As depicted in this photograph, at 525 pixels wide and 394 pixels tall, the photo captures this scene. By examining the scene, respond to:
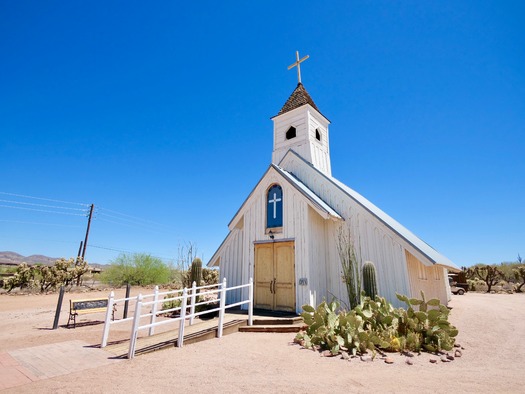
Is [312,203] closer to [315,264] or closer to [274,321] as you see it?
[315,264]

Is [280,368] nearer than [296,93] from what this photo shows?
Yes

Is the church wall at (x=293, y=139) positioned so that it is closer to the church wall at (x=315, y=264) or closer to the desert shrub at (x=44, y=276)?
the church wall at (x=315, y=264)

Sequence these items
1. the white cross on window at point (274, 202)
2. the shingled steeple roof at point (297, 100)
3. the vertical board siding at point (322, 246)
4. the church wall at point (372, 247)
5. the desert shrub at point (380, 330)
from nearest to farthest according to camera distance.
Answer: the desert shrub at point (380, 330)
the church wall at point (372, 247)
the vertical board siding at point (322, 246)
the white cross on window at point (274, 202)
the shingled steeple roof at point (297, 100)

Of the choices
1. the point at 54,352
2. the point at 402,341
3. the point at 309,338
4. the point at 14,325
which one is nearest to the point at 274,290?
the point at 309,338

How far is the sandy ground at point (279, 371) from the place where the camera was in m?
3.97

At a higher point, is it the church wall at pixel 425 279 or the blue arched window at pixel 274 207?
the blue arched window at pixel 274 207

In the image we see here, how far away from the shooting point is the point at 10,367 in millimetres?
4711

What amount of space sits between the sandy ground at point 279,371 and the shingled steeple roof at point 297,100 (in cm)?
1096

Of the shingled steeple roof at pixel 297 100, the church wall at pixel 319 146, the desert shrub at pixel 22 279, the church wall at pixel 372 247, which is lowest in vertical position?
the desert shrub at pixel 22 279

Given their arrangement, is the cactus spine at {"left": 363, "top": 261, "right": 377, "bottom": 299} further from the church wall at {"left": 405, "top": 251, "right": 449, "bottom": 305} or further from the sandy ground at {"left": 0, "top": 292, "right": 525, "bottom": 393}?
the sandy ground at {"left": 0, "top": 292, "right": 525, "bottom": 393}

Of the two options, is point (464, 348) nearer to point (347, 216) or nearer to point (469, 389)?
point (469, 389)

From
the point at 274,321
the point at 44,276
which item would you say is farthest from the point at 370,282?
the point at 44,276

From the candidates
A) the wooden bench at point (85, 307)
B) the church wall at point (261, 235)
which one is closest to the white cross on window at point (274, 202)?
the church wall at point (261, 235)

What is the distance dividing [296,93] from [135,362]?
45.8 ft
